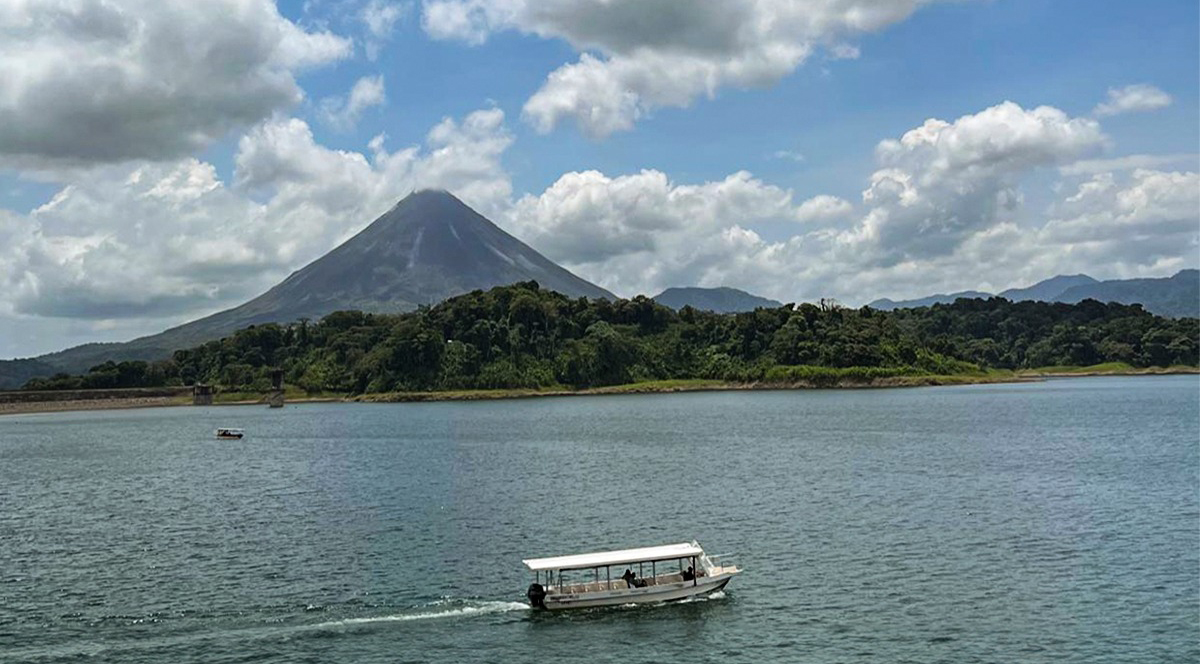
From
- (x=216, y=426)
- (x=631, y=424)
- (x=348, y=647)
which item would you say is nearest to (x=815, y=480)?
(x=348, y=647)

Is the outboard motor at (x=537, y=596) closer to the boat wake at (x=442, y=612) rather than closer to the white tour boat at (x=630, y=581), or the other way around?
the white tour boat at (x=630, y=581)

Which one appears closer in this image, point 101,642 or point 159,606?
point 101,642

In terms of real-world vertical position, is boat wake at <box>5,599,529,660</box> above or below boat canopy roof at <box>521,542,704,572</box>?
below

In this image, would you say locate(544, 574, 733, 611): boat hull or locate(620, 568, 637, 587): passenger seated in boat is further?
locate(620, 568, 637, 587): passenger seated in boat

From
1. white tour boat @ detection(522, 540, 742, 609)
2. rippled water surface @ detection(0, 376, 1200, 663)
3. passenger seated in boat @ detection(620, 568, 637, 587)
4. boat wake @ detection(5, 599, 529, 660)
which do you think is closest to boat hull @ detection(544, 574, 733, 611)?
white tour boat @ detection(522, 540, 742, 609)

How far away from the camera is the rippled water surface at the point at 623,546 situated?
33.4 m

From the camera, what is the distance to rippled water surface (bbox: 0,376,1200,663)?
33.4m

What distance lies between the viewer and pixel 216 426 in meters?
158

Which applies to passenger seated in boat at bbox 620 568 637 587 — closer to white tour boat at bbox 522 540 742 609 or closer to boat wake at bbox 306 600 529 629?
white tour boat at bbox 522 540 742 609

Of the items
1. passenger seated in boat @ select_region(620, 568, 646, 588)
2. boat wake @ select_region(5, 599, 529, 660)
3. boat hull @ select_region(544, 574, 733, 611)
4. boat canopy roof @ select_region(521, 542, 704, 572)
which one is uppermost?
boat canopy roof @ select_region(521, 542, 704, 572)

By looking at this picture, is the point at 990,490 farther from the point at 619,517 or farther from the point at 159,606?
the point at 159,606

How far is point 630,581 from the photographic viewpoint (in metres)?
37.8

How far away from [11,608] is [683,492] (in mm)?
37543

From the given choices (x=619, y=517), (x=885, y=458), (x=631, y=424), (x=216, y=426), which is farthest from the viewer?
(x=216, y=426)
